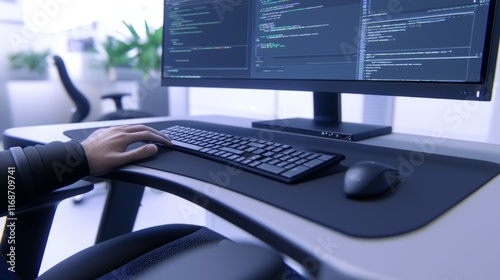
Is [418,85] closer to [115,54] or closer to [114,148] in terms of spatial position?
[114,148]

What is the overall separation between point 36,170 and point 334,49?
2.27ft

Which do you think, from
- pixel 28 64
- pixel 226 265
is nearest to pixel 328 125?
pixel 226 265

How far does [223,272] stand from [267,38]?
0.72 meters

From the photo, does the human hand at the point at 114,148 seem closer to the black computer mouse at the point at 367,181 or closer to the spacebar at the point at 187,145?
the spacebar at the point at 187,145

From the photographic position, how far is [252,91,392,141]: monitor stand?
87cm

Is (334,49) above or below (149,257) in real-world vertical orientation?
above

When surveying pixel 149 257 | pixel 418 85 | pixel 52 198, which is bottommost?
pixel 149 257

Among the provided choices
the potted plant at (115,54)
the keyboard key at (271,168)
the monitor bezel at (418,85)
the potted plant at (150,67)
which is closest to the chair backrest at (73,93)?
the potted plant at (150,67)

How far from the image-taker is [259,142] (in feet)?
2.27

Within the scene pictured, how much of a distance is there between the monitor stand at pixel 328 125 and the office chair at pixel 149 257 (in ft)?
A: 1.15

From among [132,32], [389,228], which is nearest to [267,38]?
[389,228]

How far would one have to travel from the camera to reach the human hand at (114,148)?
647mm

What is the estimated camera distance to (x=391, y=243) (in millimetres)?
352

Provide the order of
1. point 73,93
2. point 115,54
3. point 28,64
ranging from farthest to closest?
1. point 28,64
2. point 115,54
3. point 73,93
